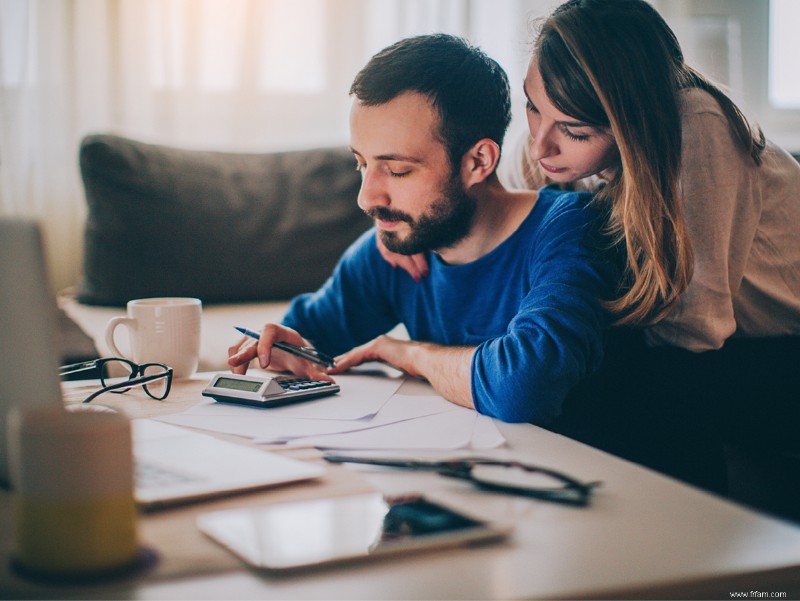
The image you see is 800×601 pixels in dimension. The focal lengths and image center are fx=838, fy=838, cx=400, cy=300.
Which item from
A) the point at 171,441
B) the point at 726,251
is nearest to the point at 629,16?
the point at 726,251

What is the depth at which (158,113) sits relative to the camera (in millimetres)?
2721

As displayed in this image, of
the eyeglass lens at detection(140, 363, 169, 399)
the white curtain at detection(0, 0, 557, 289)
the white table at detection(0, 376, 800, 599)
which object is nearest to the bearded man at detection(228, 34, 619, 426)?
the eyeglass lens at detection(140, 363, 169, 399)

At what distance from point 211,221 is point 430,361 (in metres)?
1.37

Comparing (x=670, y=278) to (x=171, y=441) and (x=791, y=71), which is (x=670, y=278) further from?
(x=791, y=71)

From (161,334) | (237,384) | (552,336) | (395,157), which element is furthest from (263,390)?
(395,157)

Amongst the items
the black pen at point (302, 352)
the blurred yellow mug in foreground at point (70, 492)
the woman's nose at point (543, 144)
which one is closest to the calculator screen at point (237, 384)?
the black pen at point (302, 352)

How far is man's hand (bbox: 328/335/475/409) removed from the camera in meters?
1.09

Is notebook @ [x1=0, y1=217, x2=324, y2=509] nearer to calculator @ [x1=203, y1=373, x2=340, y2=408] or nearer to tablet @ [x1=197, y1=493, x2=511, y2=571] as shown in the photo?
tablet @ [x1=197, y1=493, x2=511, y2=571]

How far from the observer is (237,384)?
1.05 metres

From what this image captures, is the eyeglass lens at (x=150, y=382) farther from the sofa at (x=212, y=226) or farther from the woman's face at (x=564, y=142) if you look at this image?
the sofa at (x=212, y=226)

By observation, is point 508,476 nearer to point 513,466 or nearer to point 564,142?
point 513,466

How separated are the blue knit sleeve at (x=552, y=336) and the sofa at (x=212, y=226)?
106cm

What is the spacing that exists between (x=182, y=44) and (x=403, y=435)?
2.20 meters

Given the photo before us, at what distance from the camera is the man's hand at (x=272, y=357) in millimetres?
1255
